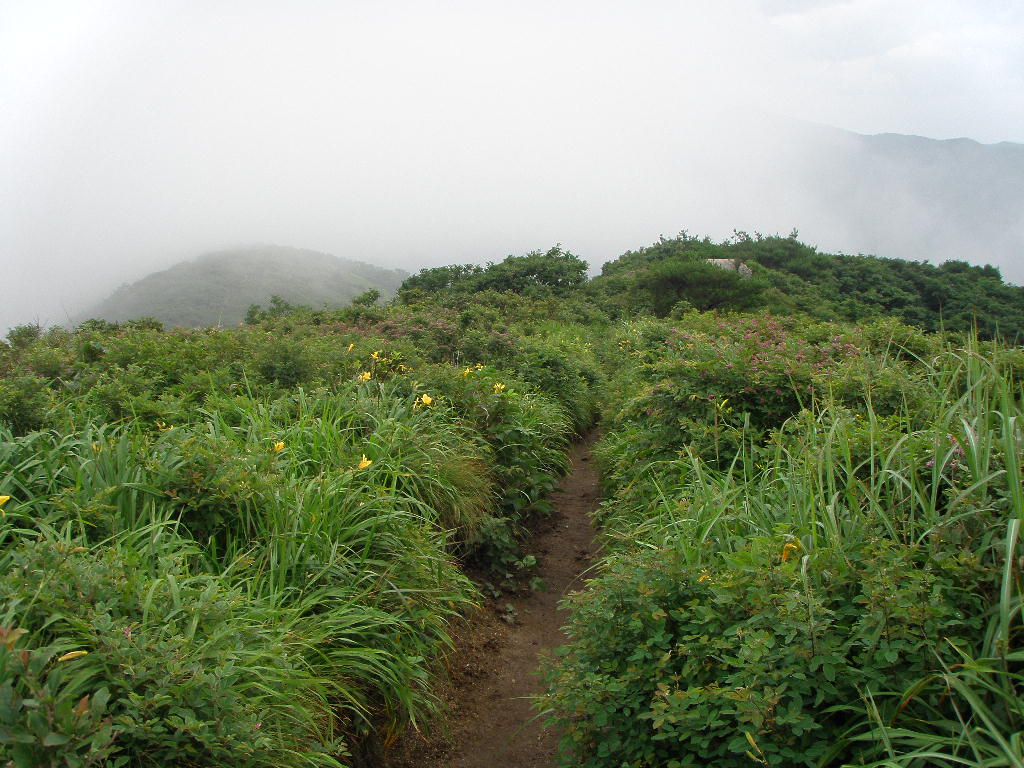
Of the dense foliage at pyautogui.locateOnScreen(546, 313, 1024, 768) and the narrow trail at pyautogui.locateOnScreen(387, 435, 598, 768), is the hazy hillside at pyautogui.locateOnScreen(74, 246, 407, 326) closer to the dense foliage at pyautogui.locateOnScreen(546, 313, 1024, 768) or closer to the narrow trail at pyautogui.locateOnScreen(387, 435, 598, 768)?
the narrow trail at pyautogui.locateOnScreen(387, 435, 598, 768)

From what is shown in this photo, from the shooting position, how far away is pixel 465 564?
16.4 ft

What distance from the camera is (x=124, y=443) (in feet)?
10.5

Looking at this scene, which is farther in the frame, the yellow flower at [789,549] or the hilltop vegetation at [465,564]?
the yellow flower at [789,549]

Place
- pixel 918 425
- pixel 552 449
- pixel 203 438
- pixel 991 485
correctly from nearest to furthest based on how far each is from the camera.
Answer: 1. pixel 991 485
2. pixel 203 438
3. pixel 918 425
4. pixel 552 449

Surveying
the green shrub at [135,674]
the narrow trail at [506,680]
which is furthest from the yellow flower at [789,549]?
the green shrub at [135,674]

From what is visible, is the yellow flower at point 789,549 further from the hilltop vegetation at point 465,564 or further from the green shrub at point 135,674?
the green shrub at point 135,674

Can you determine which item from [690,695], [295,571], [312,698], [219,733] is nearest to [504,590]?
[295,571]

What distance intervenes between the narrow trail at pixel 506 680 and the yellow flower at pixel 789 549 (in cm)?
120

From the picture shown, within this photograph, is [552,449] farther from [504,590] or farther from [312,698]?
[312,698]

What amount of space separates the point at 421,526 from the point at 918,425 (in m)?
3.05

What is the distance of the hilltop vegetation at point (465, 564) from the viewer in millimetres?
2016

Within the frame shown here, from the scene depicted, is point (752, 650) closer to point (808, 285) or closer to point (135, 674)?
point (135, 674)

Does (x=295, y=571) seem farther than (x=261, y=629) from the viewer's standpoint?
Yes

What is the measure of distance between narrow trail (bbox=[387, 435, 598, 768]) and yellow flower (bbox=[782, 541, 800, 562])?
3.94ft
